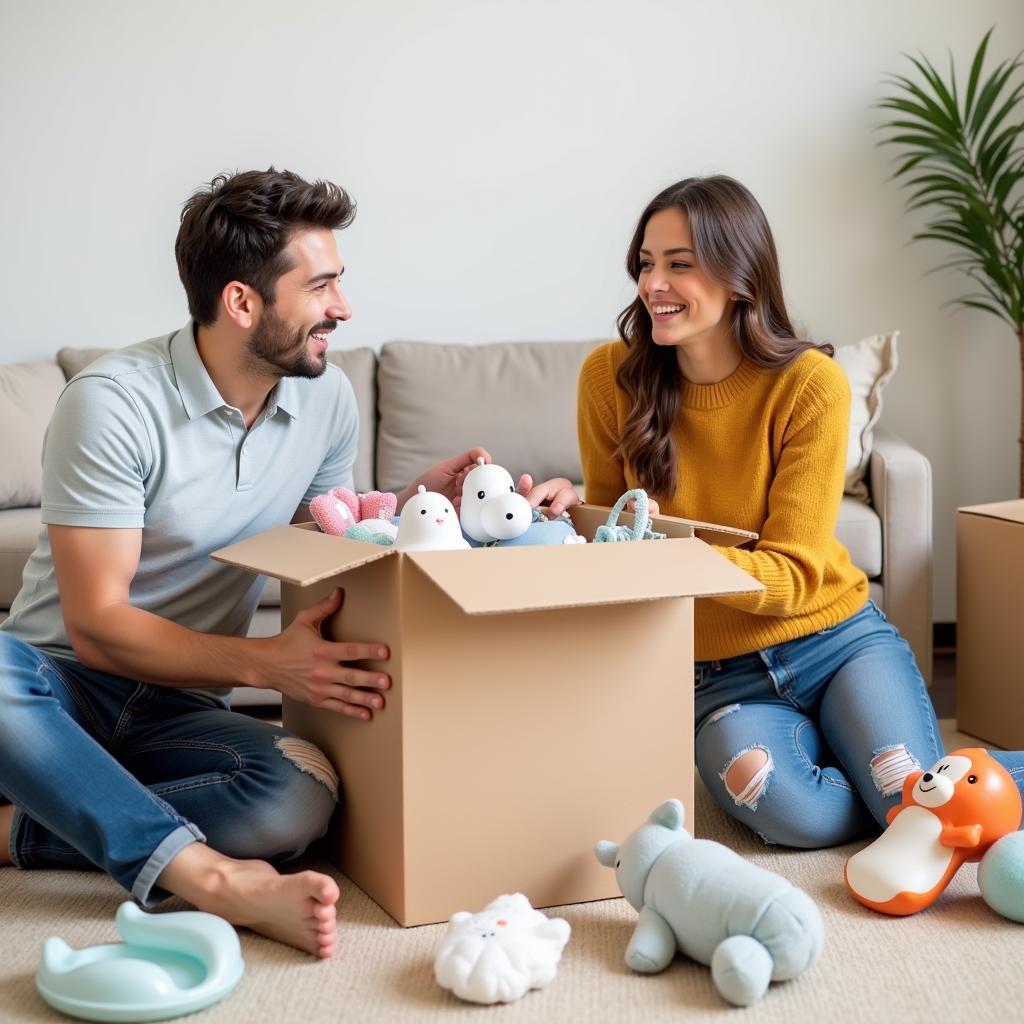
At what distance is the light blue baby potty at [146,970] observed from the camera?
1221 mm

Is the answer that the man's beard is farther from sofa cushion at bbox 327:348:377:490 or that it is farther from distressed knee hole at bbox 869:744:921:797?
sofa cushion at bbox 327:348:377:490

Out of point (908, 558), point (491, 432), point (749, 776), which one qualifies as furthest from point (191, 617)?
point (908, 558)

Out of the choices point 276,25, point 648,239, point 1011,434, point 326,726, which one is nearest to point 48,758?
point 326,726

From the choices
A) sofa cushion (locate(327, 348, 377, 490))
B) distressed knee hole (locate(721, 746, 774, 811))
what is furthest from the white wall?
distressed knee hole (locate(721, 746, 774, 811))

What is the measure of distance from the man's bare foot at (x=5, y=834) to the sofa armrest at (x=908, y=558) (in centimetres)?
172

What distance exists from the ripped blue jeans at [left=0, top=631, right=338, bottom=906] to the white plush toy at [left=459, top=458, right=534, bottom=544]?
36 centimetres

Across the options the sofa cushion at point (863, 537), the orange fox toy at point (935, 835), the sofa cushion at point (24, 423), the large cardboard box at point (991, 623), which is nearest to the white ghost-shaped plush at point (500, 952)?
the orange fox toy at point (935, 835)

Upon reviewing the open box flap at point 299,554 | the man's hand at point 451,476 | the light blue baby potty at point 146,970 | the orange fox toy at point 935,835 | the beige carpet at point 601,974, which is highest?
the man's hand at point 451,476

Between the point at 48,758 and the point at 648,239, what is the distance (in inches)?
42.6

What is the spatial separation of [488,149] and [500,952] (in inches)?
93.5

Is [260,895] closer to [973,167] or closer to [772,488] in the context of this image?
[772,488]

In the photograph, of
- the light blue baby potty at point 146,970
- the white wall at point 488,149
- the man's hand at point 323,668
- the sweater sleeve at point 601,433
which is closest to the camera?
the light blue baby potty at point 146,970

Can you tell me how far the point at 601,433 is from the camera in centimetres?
196

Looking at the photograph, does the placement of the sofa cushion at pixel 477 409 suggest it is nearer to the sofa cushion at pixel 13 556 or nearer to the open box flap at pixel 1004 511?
the sofa cushion at pixel 13 556
